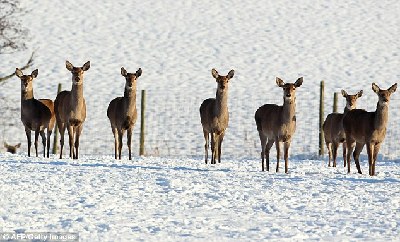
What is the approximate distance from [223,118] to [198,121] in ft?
34.3

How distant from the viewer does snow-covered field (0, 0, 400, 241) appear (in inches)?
384

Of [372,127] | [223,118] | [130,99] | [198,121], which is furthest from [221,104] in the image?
[198,121]

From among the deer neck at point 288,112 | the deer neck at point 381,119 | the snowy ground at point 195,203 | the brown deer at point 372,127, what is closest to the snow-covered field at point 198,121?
the snowy ground at point 195,203

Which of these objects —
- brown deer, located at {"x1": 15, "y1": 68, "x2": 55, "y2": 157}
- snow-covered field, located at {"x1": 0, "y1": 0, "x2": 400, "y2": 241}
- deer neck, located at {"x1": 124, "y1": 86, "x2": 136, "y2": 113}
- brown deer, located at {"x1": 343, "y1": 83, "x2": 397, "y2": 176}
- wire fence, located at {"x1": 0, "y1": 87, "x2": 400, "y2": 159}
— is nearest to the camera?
snow-covered field, located at {"x1": 0, "y1": 0, "x2": 400, "y2": 241}

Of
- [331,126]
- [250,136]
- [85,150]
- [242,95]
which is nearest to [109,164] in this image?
[331,126]

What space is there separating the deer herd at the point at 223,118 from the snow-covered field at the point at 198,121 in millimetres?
578

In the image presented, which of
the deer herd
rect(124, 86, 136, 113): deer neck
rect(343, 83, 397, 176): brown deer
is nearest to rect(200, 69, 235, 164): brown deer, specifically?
the deer herd

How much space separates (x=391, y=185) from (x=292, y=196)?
7.60 ft

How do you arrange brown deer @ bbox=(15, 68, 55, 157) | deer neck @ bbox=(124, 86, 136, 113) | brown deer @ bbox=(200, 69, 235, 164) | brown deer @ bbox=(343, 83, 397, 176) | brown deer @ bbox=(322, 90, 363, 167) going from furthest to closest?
brown deer @ bbox=(15, 68, 55, 157) < brown deer @ bbox=(322, 90, 363, 167) < deer neck @ bbox=(124, 86, 136, 113) < brown deer @ bbox=(200, 69, 235, 164) < brown deer @ bbox=(343, 83, 397, 176)

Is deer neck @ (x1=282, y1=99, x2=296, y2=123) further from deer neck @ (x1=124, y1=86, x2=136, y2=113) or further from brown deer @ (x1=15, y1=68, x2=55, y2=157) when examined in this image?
brown deer @ (x1=15, y1=68, x2=55, y2=157)

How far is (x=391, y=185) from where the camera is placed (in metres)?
13.5

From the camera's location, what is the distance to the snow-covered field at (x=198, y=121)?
9766 mm

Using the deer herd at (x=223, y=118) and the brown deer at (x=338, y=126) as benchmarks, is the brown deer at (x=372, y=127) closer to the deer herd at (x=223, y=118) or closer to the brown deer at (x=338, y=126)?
the deer herd at (x=223, y=118)

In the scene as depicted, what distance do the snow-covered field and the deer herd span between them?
1.90 ft
